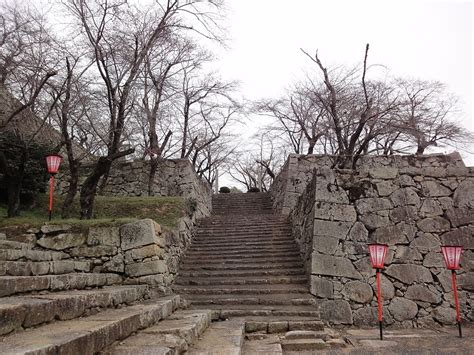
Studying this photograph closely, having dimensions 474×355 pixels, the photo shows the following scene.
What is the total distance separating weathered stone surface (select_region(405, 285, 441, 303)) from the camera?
6.37 metres

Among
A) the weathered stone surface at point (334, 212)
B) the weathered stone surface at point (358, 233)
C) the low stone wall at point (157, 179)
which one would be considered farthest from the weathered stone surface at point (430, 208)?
the low stone wall at point (157, 179)

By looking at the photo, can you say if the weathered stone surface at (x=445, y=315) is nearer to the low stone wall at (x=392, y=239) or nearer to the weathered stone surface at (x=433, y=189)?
the low stone wall at (x=392, y=239)

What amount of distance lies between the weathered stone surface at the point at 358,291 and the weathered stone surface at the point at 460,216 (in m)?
2.44

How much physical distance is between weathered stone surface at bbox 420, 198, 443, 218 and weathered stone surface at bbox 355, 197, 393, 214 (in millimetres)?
689

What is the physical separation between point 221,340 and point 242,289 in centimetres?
259

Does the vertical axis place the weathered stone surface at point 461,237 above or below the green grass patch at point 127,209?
below

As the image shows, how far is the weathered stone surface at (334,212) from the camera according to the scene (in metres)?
7.11

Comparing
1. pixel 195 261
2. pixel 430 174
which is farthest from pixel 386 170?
pixel 195 261

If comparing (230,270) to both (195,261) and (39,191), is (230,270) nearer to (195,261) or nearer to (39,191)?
(195,261)

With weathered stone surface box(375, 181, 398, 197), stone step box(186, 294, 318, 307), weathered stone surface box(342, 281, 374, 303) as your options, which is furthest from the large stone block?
weathered stone surface box(375, 181, 398, 197)

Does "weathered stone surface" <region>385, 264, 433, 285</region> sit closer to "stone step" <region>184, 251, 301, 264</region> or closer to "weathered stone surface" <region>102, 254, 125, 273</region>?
"stone step" <region>184, 251, 301, 264</region>

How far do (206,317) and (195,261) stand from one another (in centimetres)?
325

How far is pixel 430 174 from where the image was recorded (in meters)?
7.55

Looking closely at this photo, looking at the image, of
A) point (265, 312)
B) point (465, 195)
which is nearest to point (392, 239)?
point (465, 195)
